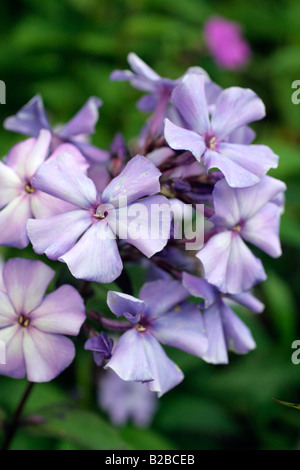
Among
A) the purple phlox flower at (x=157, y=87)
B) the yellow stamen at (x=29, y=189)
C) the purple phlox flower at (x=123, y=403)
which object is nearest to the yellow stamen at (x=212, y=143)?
the purple phlox flower at (x=157, y=87)

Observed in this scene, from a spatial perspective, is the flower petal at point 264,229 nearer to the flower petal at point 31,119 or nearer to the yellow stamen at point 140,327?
the yellow stamen at point 140,327

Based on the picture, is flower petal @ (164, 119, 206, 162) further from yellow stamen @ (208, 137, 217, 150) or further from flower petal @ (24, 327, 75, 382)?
flower petal @ (24, 327, 75, 382)

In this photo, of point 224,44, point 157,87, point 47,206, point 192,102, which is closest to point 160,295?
point 47,206

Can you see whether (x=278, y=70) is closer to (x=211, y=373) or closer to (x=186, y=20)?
(x=186, y=20)

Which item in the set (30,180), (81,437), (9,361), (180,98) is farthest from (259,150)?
(81,437)

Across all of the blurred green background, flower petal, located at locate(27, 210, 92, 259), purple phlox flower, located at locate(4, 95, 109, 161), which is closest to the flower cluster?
flower petal, located at locate(27, 210, 92, 259)
